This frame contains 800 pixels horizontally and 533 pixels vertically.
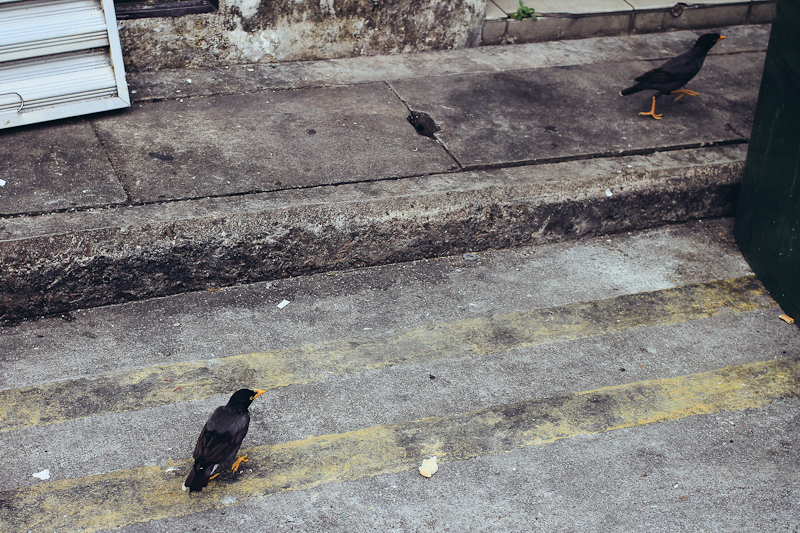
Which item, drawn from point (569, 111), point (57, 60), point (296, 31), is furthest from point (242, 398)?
point (296, 31)

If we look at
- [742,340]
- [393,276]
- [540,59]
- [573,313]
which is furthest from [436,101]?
[742,340]

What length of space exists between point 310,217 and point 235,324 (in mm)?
736

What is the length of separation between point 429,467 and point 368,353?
794 millimetres

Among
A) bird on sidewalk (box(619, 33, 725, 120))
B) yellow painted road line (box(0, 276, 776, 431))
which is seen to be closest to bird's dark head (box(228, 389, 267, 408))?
yellow painted road line (box(0, 276, 776, 431))

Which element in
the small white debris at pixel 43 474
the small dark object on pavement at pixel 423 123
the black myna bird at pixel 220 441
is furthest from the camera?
the small dark object on pavement at pixel 423 123

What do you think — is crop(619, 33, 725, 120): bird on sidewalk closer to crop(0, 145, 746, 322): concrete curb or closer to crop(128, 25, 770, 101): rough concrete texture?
crop(0, 145, 746, 322): concrete curb

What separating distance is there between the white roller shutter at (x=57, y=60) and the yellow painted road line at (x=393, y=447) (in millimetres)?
2714

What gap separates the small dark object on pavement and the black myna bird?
8.57 feet

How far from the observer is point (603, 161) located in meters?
4.79

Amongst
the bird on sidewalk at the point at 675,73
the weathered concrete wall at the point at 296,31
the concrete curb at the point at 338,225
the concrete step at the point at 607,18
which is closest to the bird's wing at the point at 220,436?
the concrete curb at the point at 338,225

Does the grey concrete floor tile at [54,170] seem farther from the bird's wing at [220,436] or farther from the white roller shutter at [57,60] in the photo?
the bird's wing at [220,436]

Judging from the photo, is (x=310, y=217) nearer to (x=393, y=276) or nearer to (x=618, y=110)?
(x=393, y=276)

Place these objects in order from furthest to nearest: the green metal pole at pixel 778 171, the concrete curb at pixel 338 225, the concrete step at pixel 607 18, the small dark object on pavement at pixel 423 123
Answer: the concrete step at pixel 607 18 < the small dark object on pavement at pixel 423 123 < the green metal pole at pixel 778 171 < the concrete curb at pixel 338 225

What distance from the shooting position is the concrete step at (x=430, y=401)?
9.53 ft
